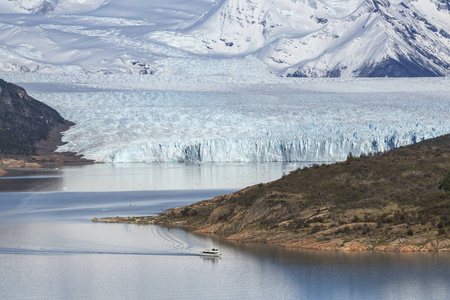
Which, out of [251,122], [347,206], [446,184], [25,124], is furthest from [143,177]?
[446,184]

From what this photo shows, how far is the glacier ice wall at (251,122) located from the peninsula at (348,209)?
165 feet

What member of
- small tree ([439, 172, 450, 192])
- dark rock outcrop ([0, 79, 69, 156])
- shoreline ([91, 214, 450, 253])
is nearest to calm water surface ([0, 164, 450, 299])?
shoreline ([91, 214, 450, 253])

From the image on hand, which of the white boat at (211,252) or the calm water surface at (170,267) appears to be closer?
the calm water surface at (170,267)

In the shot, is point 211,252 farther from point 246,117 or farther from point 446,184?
point 246,117

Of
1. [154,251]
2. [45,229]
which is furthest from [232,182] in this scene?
[154,251]

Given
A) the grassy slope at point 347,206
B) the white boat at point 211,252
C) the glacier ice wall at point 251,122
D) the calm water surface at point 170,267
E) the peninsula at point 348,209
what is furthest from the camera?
the glacier ice wall at point 251,122

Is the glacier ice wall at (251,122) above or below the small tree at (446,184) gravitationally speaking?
above

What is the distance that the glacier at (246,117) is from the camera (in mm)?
104062

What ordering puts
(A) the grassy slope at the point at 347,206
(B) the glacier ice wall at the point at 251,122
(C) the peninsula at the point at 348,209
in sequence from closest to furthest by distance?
(C) the peninsula at the point at 348,209 < (A) the grassy slope at the point at 347,206 < (B) the glacier ice wall at the point at 251,122

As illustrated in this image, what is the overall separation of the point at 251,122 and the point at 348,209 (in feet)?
230

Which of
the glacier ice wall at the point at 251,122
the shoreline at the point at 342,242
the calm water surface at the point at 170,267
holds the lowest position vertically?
the calm water surface at the point at 170,267

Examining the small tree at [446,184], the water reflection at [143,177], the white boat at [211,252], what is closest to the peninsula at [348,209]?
the small tree at [446,184]

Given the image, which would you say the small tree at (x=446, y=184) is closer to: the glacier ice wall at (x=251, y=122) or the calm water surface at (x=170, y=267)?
the calm water surface at (x=170, y=267)

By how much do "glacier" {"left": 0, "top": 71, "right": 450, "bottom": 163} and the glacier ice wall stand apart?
131 mm
